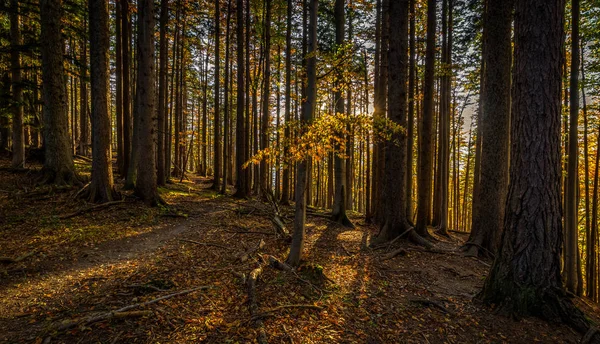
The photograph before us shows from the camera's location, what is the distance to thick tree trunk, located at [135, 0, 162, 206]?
29.4 ft

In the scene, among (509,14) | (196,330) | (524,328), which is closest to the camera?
(196,330)

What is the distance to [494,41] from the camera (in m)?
7.57

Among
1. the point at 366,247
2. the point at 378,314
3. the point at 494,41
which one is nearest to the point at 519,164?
the point at 378,314

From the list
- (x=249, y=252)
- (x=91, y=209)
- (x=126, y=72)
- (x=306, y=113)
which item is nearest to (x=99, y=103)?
(x=91, y=209)

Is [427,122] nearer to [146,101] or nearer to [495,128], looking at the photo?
[495,128]

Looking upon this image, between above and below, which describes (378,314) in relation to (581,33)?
below

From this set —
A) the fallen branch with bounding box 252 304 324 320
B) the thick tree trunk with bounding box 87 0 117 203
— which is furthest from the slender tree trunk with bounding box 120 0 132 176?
the fallen branch with bounding box 252 304 324 320

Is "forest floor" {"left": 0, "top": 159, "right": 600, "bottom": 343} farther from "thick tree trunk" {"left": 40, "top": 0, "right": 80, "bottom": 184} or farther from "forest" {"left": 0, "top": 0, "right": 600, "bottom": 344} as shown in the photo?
"thick tree trunk" {"left": 40, "top": 0, "right": 80, "bottom": 184}

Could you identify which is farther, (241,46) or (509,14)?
(241,46)

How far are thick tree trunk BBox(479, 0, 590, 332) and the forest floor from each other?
1.33ft

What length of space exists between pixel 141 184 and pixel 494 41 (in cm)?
1222

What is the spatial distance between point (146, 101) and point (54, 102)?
3069 mm

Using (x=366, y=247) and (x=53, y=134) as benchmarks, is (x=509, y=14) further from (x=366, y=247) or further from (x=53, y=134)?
(x=53, y=134)

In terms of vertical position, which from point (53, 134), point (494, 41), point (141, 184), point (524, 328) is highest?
point (494, 41)
